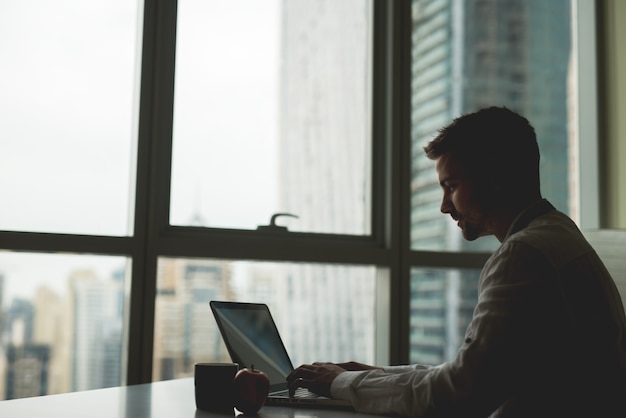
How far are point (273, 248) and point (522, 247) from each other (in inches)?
63.9

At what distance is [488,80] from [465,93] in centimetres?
15

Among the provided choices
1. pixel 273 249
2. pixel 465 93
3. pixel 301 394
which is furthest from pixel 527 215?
pixel 465 93

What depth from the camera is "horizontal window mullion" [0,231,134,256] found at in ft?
8.50

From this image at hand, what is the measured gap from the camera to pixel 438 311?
131 inches

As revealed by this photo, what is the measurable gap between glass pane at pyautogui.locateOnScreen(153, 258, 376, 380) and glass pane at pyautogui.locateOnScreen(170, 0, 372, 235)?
180 mm

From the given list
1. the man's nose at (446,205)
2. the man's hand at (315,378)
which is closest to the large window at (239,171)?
the man's hand at (315,378)

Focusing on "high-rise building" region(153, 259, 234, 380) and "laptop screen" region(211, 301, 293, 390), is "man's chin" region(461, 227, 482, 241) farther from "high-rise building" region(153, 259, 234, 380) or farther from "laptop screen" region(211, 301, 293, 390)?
"high-rise building" region(153, 259, 234, 380)

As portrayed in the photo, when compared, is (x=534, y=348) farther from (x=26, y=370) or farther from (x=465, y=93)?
(x=465, y=93)

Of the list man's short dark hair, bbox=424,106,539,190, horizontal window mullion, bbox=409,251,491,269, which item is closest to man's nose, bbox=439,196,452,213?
man's short dark hair, bbox=424,106,539,190

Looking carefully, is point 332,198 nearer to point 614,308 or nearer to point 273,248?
point 273,248

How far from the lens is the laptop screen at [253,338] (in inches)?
72.8

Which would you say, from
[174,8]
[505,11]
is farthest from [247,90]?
[505,11]

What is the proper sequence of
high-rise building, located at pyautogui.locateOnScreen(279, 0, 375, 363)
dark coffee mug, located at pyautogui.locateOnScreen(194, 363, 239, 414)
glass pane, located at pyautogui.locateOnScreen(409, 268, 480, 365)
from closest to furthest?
dark coffee mug, located at pyautogui.locateOnScreen(194, 363, 239, 414), high-rise building, located at pyautogui.locateOnScreen(279, 0, 375, 363), glass pane, located at pyautogui.locateOnScreen(409, 268, 480, 365)

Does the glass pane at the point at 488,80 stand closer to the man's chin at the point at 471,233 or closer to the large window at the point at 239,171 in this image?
the large window at the point at 239,171
